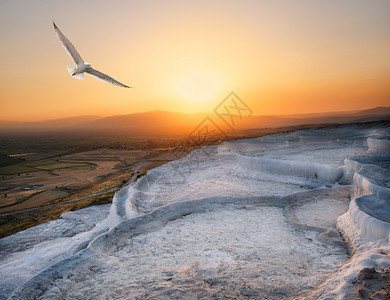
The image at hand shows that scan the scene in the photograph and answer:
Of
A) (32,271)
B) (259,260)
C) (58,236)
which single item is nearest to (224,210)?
(259,260)

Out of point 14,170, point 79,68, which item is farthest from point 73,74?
point 14,170

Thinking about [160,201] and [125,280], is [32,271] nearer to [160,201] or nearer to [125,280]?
[125,280]

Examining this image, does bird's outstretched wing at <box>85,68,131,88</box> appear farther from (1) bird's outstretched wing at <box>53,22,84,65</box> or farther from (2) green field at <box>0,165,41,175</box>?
(2) green field at <box>0,165,41,175</box>

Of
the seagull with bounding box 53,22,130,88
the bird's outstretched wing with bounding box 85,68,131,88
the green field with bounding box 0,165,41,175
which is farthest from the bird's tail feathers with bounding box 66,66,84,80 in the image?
the green field with bounding box 0,165,41,175

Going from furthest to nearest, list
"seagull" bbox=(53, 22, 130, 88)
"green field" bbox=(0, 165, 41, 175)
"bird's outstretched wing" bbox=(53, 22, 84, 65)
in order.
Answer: "green field" bbox=(0, 165, 41, 175) < "seagull" bbox=(53, 22, 130, 88) < "bird's outstretched wing" bbox=(53, 22, 84, 65)

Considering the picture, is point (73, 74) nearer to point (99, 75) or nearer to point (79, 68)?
point (79, 68)

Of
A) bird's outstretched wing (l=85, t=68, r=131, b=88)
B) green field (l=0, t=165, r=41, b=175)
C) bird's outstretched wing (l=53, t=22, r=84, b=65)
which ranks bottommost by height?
green field (l=0, t=165, r=41, b=175)

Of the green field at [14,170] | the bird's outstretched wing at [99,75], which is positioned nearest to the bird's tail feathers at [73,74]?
the bird's outstretched wing at [99,75]

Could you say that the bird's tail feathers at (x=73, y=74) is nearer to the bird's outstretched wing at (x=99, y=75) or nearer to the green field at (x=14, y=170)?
the bird's outstretched wing at (x=99, y=75)
